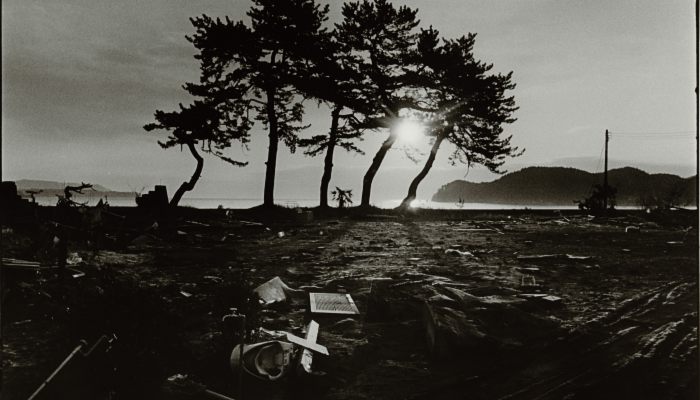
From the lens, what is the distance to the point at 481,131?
23391 millimetres

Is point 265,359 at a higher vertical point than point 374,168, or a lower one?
lower

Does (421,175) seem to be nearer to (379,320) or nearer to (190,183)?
(190,183)

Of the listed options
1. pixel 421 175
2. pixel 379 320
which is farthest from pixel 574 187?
pixel 379 320

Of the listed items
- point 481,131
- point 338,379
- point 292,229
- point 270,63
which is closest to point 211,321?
point 338,379

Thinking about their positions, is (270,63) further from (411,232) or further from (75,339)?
(75,339)

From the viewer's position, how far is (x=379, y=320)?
563 centimetres

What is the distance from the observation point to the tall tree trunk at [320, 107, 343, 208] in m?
22.5

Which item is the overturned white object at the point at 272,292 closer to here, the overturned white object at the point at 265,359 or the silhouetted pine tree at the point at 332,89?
the overturned white object at the point at 265,359

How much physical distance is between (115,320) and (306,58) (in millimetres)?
17859

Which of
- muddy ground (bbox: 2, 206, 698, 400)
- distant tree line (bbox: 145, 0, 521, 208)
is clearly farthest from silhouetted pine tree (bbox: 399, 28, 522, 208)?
muddy ground (bbox: 2, 206, 698, 400)

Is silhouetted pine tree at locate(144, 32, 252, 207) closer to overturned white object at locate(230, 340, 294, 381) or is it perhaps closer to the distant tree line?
the distant tree line

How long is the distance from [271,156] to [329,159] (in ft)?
11.1

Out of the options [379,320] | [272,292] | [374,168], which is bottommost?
[379,320]

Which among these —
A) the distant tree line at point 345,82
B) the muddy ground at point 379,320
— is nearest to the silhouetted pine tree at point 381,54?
the distant tree line at point 345,82
